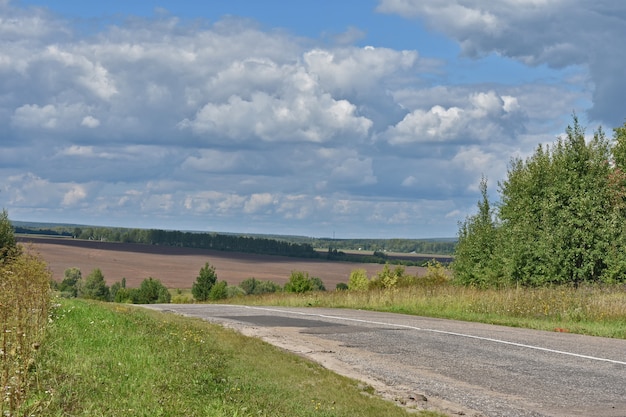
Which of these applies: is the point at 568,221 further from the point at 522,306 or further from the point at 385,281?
the point at 385,281

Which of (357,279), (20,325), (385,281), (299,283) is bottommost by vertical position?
(299,283)

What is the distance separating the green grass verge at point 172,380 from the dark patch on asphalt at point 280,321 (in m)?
5.76

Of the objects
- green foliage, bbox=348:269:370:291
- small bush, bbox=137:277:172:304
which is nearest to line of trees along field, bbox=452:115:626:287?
green foliage, bbox=348:269:370:291

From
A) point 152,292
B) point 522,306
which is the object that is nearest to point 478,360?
point 522,306

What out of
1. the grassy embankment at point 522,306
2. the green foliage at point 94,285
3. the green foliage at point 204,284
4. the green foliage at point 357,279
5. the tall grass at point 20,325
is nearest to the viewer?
the tall grass at point 20,325

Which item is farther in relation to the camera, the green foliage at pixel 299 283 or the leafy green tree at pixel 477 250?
the green foliage at pixel 299 283

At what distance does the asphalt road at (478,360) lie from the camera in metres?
10.2

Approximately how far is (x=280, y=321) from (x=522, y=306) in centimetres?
891

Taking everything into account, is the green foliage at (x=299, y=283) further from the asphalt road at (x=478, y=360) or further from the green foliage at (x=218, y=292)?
the asphalt road at (x=478, y=360)

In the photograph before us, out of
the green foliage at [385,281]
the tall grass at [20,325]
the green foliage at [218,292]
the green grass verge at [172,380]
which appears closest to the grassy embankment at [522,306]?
the green grass verge at [172,380]

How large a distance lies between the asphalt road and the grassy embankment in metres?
2.14

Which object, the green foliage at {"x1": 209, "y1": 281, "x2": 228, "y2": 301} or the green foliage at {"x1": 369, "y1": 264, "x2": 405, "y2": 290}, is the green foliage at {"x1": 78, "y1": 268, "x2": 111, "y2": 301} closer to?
the green foliage at {"x1": 209, "y1": 281, "x2": 228, "y2": 301}

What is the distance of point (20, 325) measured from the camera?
31.1ft

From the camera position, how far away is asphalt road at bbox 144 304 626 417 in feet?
33.3
